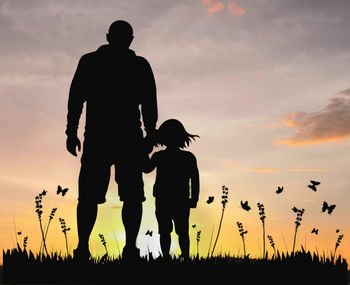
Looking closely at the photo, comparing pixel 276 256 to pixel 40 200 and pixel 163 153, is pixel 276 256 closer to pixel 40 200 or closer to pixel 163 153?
pixel 163 153

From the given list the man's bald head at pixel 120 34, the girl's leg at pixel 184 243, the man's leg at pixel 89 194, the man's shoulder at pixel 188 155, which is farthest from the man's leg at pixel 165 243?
the man's bald head at pixel 120 34

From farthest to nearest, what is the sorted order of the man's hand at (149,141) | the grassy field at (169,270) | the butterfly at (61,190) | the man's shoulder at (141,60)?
1. the butterfly at (61,190)
2. the man's shoulder at (141,60)
3. the man's hand at (149,141)
4. the grassy field at (169,270)

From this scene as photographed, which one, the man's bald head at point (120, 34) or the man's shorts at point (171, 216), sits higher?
the man's bald head at point (120, 34)

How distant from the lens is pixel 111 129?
8.75 metres

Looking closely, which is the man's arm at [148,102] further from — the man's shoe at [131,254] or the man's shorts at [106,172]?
the man's shoe at [131,254]

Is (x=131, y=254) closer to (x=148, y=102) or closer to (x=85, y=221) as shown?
(x=85, y=221)

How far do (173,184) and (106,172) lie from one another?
153 cm

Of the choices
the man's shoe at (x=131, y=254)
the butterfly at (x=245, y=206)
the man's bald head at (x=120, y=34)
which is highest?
the man's bald head at (x=120, y=34)

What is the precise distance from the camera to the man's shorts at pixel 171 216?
9812 millimetres

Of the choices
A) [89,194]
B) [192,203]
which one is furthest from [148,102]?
[192,203]

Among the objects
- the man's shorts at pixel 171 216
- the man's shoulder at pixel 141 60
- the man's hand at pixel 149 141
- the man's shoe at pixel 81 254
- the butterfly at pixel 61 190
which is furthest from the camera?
the butterfly at pixel 61 190

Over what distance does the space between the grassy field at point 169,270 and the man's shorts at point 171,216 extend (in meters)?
0.92

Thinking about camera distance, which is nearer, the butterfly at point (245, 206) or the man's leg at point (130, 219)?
the man's leg at point (130, 219)

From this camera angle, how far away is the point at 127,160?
28.9ft
